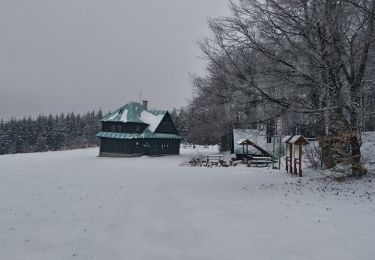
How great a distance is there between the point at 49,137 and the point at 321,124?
82.3m

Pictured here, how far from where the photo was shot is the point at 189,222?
9.26 m

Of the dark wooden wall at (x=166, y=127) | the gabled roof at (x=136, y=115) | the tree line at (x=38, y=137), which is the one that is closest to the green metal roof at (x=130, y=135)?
the gabled roof at (x=136, y=115)

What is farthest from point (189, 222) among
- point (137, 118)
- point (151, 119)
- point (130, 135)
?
point (151, 119)

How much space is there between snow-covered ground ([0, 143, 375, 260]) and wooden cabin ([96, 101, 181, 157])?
99.5ft

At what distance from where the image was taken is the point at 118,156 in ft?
148

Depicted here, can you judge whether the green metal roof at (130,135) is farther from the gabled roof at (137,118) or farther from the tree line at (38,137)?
the tree line at (38,137)

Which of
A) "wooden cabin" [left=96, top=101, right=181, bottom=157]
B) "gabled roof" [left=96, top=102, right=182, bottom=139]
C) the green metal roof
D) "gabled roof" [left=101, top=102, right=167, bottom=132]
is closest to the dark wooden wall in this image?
"wooden cabin" [left=96, top=101, right=181, bottom=157]

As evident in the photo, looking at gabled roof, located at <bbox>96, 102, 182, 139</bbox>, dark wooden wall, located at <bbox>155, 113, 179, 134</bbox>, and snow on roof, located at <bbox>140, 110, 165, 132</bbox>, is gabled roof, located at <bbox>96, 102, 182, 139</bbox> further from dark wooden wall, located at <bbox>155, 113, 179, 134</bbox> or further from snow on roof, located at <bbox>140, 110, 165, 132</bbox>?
dark wooden wall, located at <bbox>155, 113, 179, 134</bbox>

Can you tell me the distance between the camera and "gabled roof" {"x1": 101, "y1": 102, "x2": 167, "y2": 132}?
152 feet

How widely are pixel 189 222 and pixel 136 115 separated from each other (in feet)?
129

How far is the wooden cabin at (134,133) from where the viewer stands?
45.4 meters

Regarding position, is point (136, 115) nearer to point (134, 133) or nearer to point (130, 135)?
point (134, 133)

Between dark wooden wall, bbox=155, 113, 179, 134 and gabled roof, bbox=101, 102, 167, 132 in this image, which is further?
dark wooden wall, bbox=155, 113, 179, 134

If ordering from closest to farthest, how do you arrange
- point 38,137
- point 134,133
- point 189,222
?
point 189,222
point 134,133
point 38,137
